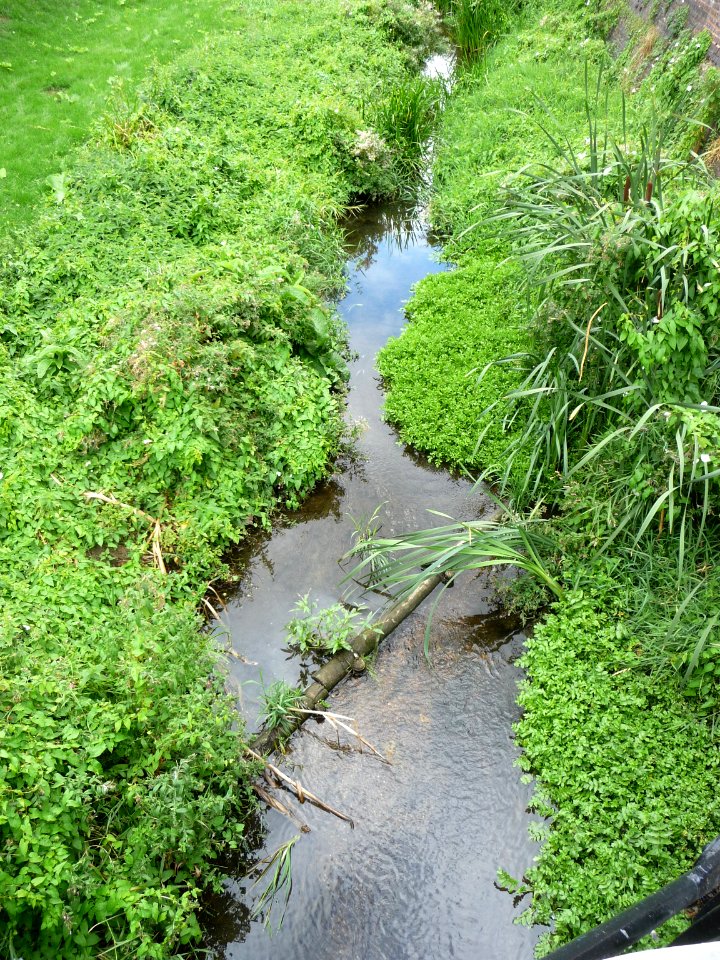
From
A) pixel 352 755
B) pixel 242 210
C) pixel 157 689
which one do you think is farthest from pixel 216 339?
pixel 352 755

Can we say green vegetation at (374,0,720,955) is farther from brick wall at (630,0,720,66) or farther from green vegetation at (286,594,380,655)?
brick wall at (630,0,720,66)

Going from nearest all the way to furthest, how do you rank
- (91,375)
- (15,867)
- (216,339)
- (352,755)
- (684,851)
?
(15,867) → (684,851) → (352,755) → (91,375) → (216,339)

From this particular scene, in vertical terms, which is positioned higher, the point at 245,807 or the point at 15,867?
the point at 15,867

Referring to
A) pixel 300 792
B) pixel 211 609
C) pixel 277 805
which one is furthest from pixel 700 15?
pixel 277 805

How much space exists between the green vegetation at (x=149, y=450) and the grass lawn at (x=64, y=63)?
507mm

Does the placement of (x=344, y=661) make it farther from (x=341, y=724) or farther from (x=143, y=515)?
(x=143, y=515)

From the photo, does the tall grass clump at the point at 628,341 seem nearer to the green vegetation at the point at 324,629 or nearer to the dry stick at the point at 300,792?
the green vegetation at the point at 324,629

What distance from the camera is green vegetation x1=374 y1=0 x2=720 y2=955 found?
3.40 meters

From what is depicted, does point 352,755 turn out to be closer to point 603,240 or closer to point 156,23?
point 603,240

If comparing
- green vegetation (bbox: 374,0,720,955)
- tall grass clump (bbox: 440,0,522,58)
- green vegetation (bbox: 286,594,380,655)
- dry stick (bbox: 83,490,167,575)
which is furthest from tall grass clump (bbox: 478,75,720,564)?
tall grass clump (bbox: 440,0,522,58)

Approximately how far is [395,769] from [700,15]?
9.81 meters

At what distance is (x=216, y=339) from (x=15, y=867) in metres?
3.80

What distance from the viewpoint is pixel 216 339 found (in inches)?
211

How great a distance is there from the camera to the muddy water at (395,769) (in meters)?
3.30
